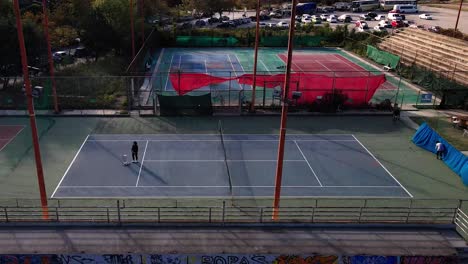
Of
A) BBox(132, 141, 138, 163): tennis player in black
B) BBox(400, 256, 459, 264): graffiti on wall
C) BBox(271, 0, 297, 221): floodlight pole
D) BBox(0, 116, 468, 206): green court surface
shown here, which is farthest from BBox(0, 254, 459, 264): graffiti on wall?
BBox(132, 141, 138, 163): tennis player in black

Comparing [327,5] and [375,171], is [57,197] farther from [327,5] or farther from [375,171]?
[327,5]

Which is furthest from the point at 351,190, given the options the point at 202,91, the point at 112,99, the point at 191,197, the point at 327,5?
the point at 327,5

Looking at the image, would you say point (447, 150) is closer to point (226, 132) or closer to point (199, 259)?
point (226, 132)

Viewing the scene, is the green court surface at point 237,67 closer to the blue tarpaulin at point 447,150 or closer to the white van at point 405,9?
the blue tarpaulin at point 447,150

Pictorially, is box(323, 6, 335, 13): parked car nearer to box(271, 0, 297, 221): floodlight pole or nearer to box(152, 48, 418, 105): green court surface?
box(152, 48, 418, 105): green court surface

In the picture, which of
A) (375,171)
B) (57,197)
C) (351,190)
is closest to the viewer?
(57,197)

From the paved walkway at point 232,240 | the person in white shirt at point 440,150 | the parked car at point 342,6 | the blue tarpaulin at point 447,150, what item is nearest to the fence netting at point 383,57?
the blue tarpaulin at point 447,150
